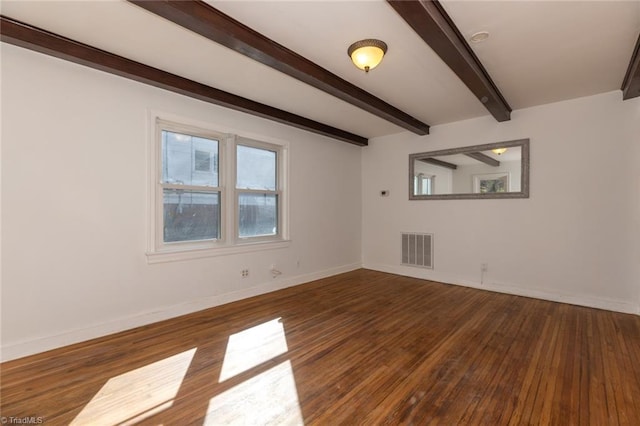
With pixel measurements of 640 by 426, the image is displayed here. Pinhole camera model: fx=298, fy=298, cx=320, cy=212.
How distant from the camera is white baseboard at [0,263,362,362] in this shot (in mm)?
2475

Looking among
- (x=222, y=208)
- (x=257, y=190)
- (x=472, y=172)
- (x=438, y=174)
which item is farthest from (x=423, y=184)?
(x=222, y=208)

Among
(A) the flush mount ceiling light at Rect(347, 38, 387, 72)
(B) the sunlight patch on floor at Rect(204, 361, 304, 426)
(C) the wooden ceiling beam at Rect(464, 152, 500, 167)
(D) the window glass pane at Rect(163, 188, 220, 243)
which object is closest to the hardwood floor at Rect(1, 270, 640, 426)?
(B) the sunlight patch on floor at Rect(204, 361, 304, 426)

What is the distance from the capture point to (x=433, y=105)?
4.10 m

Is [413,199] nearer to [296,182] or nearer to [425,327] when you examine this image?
[296,182]

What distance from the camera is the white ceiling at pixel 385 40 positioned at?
2.13 m

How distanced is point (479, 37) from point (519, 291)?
3.53 metres

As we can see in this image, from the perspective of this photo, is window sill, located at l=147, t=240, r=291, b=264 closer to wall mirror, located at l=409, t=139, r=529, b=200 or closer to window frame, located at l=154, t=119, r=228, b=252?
window frame, located at l=154, t=119, r=228, b=252

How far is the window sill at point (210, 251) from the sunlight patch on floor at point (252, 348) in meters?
1.16

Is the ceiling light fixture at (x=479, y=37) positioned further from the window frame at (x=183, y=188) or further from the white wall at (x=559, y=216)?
the window frame at (x=183, y=188)

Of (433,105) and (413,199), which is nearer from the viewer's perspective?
(433,105)

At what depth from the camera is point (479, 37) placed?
2.46 metres

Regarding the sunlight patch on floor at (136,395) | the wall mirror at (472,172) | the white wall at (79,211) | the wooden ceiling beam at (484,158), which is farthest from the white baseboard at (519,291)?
the sunlight patch on floor at (136,395)

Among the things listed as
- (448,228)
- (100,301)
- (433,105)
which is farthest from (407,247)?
(100,301)

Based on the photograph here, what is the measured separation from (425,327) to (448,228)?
93.8 inches
